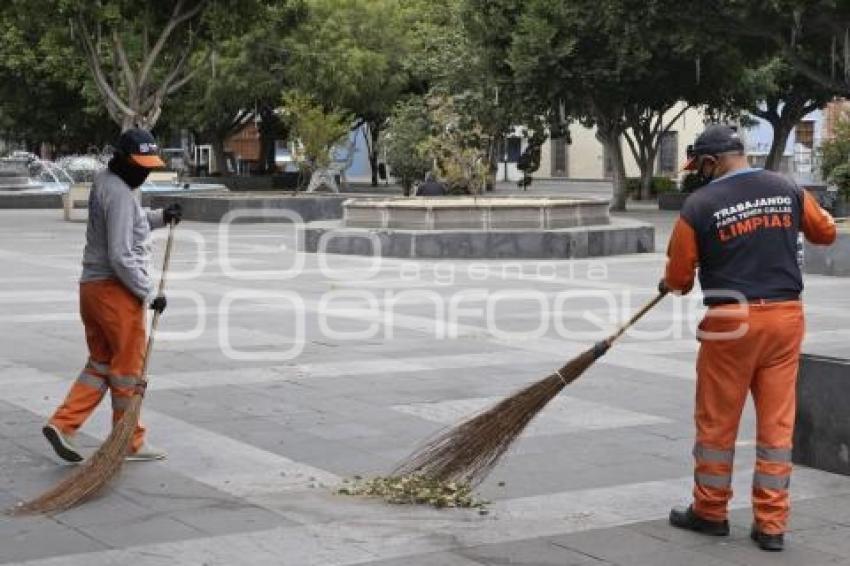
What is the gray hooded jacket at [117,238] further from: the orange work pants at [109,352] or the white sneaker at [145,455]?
the white sneaker at [145,455]

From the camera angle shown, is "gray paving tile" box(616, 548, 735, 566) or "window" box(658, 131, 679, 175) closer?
"gray paving tile" box(616, 548, 735, 566)

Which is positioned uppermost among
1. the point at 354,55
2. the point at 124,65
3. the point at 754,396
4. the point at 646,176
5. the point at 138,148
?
the point at 354,55

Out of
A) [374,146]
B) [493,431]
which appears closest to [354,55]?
[374,146]

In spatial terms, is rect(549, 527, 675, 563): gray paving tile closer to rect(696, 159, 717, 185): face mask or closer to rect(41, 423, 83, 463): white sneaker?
rect(696, 159, 717, 185): face mask

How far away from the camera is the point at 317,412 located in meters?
8.21

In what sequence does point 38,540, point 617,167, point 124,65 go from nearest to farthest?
1. point 38,540
2. point 124,65
3. point 617,167

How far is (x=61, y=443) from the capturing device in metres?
6.74

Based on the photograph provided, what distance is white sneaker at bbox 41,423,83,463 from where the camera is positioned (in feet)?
22.1

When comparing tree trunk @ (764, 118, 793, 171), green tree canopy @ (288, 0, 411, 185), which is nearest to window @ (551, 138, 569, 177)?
green tree canopy @ (288, 0, 411, 185)

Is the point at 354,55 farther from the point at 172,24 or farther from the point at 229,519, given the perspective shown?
the point at 229,519

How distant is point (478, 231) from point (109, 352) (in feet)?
42.0

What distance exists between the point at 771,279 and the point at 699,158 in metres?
0.58

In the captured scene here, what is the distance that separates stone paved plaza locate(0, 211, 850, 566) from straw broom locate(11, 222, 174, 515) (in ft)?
0.27

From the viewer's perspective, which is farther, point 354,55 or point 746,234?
point 354,55
